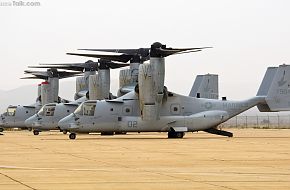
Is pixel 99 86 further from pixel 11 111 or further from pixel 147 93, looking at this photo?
pixel 11 111

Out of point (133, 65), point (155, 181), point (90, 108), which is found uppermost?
point (133, 65)

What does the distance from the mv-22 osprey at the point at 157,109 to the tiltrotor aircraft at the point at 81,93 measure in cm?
768

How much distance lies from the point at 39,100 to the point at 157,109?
2902 centimetres

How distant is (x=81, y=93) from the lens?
224ft

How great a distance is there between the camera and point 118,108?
5003 centimetres

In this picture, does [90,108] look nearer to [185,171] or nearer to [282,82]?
[282,82]

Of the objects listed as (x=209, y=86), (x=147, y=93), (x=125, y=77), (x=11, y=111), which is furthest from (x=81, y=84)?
(x=147, y=93)

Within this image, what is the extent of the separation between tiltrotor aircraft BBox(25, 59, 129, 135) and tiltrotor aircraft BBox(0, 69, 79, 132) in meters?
2.21

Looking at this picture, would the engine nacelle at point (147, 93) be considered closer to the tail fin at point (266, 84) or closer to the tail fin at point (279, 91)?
the tail fin at point (266, 84)

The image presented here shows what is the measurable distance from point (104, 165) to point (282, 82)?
109 feet

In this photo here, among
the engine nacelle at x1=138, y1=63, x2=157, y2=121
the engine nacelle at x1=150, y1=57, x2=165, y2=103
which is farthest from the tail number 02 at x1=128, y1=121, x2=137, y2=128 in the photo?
the engine nacelle at x1=150, y1=57, x2=165, y2=103

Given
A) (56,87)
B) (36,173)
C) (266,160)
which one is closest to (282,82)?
(56,87)

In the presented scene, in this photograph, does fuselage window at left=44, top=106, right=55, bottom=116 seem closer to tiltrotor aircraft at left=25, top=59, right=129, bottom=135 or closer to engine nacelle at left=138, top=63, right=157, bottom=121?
tiltrotor aircraft at left=25, top=59, right=129, bottom=135

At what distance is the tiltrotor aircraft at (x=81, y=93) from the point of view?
191 ft
